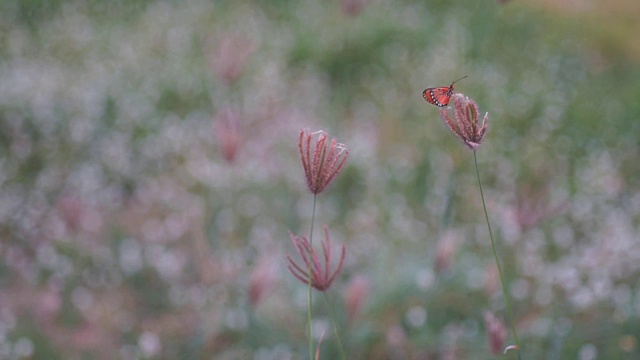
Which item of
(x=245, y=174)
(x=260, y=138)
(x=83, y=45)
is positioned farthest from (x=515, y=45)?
(x=83, y=45)

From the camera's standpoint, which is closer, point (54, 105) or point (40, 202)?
point (40, 202)

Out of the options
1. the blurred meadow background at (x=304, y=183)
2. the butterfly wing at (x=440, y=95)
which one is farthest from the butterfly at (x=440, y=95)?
the blurred meadow background at (x=304, y=183)

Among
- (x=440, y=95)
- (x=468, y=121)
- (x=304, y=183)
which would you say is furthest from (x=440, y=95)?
(x=304, y=183)

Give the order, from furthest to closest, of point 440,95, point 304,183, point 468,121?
point 304,183
point 440,95
point 468,121

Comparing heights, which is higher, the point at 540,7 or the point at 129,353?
the point at 540,7

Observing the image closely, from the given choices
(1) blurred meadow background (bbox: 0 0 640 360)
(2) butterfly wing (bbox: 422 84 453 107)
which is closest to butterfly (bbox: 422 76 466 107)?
(2) butterfly wing (bbox: 422 84 453 107)

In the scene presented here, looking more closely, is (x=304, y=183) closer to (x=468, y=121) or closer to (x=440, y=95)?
(x=440, y=95)

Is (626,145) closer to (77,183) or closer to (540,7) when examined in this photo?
(540,7)

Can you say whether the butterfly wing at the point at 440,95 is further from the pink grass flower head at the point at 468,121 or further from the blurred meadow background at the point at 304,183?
the blurred meadow background at the point at 304,183
